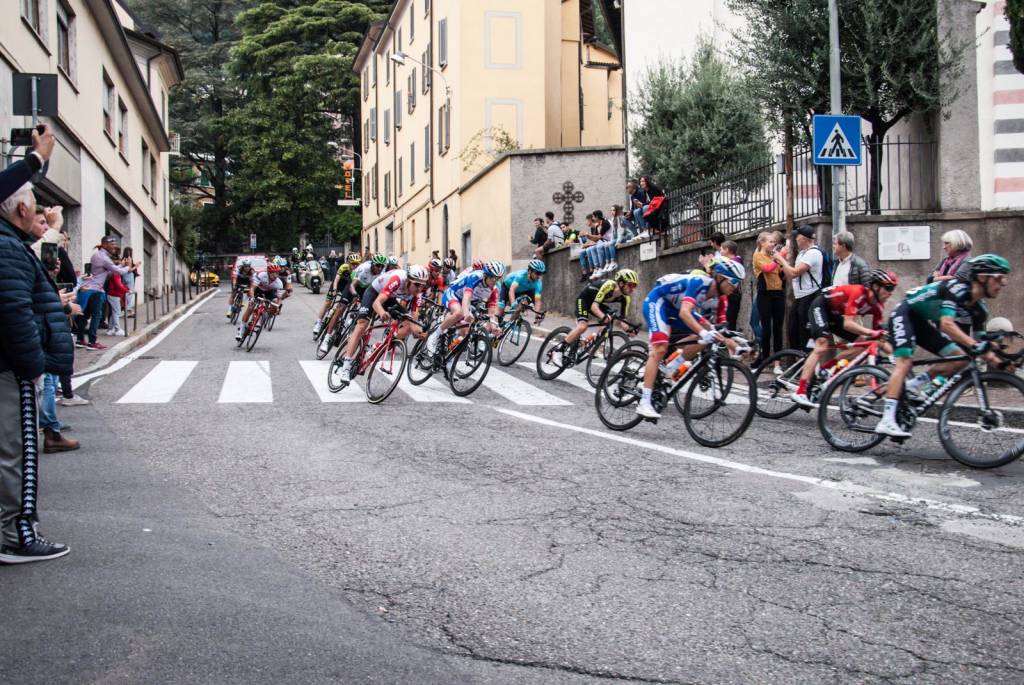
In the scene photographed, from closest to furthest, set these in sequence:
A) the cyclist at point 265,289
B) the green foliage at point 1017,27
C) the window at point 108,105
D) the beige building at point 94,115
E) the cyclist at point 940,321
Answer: the cyclist at point 940,321 → the green foliage at point 1017,27 → the beige building at point 94,115 → the cyclist at point 265,289 → the window at point 108,105

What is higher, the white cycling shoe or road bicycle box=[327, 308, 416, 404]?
road bicycle box=[327, 308, 416, 404]

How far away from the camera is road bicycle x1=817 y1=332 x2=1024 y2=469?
25.8 ft

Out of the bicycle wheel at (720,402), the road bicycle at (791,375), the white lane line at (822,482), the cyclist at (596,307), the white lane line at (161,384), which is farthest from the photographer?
the cyclist at (596,307)

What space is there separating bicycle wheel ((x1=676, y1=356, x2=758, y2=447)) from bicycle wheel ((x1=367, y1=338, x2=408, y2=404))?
3927mm

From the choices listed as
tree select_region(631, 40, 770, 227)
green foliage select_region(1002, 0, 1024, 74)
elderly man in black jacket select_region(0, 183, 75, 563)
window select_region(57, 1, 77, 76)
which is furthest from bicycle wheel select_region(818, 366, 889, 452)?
window select_region(57, 1, 77, 76)

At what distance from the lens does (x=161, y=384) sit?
1370 cm

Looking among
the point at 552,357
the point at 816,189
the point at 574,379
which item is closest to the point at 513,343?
the point at 552,357

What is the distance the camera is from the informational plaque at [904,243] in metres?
15.9

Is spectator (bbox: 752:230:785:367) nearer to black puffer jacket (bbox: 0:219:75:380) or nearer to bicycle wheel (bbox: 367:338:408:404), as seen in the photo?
bicycle wheel (bbox: 367:338:408:404)

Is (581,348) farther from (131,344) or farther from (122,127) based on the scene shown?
(122,127)

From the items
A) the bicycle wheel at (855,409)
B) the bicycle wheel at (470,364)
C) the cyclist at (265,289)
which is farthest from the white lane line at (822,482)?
the cyclist at (265,289)

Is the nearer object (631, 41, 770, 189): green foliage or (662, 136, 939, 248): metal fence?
(662, 136, 939, 248): metal fence

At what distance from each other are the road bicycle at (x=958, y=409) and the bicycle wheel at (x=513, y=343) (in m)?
7.64

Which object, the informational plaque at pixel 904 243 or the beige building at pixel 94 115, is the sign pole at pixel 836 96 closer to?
the informational plaque at pixel 904 243
